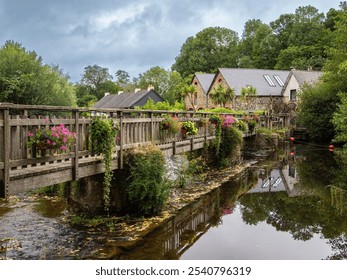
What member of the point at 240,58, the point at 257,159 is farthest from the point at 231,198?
the point at 240,58

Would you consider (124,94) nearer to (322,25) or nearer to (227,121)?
(322,25)

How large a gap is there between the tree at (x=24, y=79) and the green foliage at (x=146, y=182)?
25.6 m

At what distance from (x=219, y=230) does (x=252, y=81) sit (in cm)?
4077

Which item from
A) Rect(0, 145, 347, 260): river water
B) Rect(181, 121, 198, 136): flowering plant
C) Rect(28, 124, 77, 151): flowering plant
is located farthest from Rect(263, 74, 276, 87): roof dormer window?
Rect(28, 124, 77, 151): flowering plant

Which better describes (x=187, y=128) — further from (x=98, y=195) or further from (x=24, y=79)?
(x=24, y=79)

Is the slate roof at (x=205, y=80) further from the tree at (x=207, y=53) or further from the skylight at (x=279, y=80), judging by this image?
the tree at (x=207, y=53)

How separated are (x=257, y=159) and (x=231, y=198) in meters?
11.4

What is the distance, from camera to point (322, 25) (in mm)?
63562

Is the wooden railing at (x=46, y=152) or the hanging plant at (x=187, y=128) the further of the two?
the hanging plant at (x=187, y=128)

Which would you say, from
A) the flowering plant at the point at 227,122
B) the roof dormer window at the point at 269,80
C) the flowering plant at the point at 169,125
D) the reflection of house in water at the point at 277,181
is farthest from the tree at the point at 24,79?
the roof dormer window at the point at 269,80

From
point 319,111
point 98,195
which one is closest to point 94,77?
point 319,111

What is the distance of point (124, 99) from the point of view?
57375 mm

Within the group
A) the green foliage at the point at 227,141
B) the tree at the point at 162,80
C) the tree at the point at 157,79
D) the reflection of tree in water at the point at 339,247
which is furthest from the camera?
the tree at the point at 157,79

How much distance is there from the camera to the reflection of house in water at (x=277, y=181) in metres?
13.7
